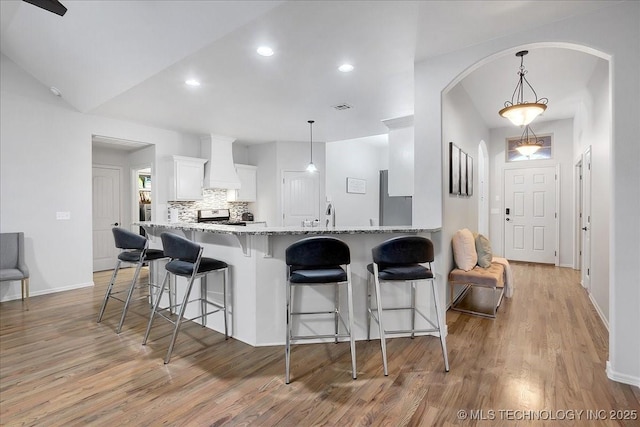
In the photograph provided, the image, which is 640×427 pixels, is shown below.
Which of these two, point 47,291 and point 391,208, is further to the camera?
point 391,208

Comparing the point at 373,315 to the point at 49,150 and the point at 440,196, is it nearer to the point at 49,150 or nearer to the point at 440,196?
the point at 440,196

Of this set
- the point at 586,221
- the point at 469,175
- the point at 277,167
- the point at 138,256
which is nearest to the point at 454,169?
the point at 469,175

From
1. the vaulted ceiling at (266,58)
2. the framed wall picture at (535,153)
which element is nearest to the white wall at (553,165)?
the framed wall picture at (535,153)

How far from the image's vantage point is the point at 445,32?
107 inches

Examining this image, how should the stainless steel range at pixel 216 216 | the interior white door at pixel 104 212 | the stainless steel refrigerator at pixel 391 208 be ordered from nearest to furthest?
the interior white door at pixel 104 212 < the stainless steel range at pixel 216 216 < the stainless steel refrigerator at pixel 391 208

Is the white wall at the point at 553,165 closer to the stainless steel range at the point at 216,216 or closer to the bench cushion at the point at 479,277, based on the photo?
the bench cushion at the point at 479,277

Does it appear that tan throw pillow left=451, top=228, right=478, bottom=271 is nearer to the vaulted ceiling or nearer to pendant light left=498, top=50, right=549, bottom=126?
pendant light left=498, top=50, right=549, bottom=126

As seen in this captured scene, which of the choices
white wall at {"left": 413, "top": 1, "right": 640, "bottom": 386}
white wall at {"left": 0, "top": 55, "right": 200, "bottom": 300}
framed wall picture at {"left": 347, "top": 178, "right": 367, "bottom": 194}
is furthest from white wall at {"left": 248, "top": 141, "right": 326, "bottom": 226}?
white wall at {"left": 413, "top": 1, "right": 640, "bottom": 386}

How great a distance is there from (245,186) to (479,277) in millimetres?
5312

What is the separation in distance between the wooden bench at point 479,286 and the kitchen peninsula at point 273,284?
79 centimetres

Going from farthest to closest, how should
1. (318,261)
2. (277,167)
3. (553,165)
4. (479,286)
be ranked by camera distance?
1. (277,167)
2. (553,165)
3. (479,286)
4. (318,261)

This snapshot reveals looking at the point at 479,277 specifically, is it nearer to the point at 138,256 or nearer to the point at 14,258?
the point at 138,256

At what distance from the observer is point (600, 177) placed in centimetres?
354

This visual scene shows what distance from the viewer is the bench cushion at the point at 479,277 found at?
3551mm
